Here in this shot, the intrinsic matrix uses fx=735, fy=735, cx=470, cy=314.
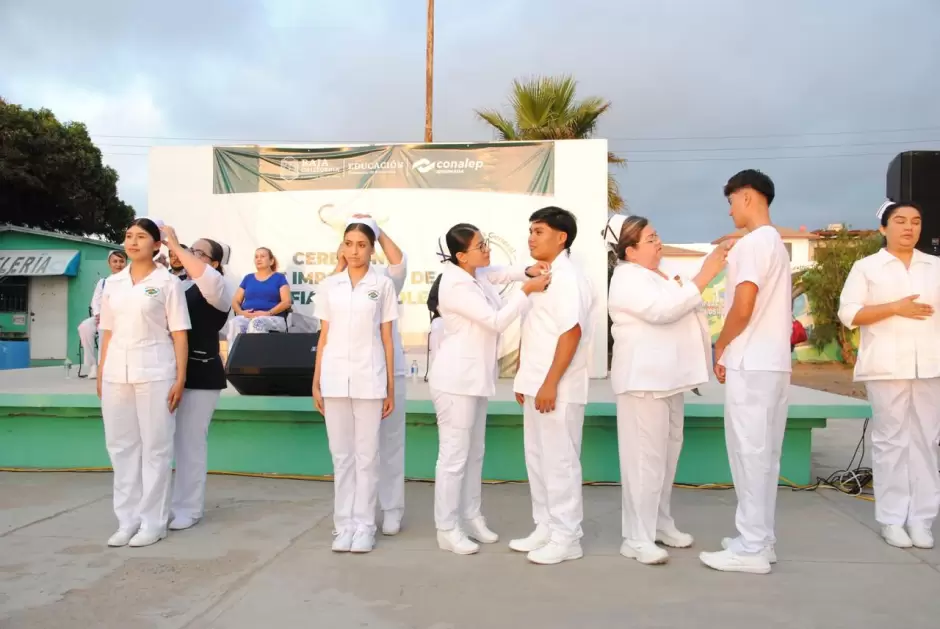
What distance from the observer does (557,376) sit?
11.1ft

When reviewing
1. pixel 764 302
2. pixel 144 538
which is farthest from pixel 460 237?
pixel 144 538

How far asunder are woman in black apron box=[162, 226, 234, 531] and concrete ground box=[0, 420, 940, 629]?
185mm

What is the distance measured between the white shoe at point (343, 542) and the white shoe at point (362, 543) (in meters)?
0.02

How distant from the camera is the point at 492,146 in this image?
8664mm

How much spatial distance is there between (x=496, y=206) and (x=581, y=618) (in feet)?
20.7

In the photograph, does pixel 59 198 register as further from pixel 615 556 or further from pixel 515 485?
pixel 615 556

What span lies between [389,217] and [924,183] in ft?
17.9

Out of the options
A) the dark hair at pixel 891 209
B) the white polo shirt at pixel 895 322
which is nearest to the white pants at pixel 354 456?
the white polo shirt at pixel 895 322

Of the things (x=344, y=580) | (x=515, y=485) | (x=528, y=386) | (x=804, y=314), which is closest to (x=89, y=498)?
(x=344, y=580)

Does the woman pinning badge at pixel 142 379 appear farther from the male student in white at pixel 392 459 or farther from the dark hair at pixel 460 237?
the dark hair at pixel 460 237

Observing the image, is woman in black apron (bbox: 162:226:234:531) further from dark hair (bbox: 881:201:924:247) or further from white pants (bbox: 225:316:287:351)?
dark hair (bbox: 881:201:924:247)

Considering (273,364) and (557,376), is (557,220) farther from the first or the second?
(273,364)

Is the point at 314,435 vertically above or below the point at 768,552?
above

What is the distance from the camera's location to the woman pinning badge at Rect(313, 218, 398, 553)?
3.64 m
